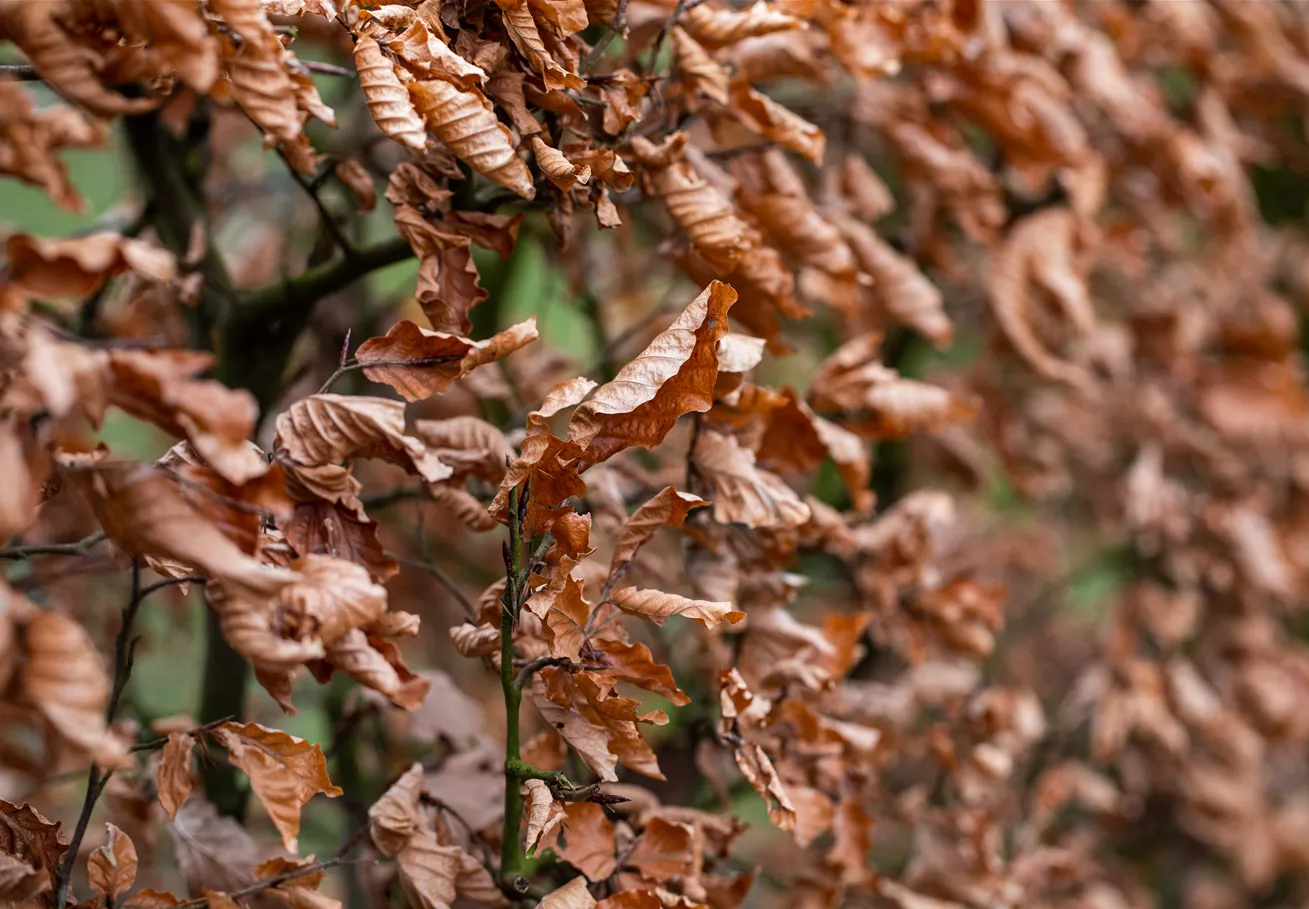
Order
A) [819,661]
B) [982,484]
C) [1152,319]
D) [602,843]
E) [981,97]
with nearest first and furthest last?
[602,843] → [819,661] → [981,97] → [982,484] → [1152,319]

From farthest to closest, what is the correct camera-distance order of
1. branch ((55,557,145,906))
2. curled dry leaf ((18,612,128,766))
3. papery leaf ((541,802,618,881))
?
papery leaf ((541,802,618,881))
branch ((55,557,145,906))
curled dry leaf ((18,612,128,766))

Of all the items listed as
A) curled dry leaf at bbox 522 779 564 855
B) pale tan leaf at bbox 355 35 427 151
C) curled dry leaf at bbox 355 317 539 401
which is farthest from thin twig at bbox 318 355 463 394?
curled dry leaf at bbox 522 779 564 855

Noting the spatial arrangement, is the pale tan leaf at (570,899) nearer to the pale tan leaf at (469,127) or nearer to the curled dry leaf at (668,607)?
the curled dry leaf at (668,607)

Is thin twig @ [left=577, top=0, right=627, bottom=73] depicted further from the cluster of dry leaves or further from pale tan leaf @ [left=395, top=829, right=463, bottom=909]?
pale tan leaf @ [left=395, top=829, right=463, bottom=909]

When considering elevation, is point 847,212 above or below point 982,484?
above

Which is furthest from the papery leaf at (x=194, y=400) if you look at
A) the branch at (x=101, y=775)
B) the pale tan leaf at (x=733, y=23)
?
the pale tan leaf at (x=733, y=23)

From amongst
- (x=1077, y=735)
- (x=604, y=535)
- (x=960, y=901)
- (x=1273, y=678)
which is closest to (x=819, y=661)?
(x=604, y=535)

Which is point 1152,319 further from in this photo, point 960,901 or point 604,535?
point 604,535
